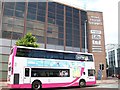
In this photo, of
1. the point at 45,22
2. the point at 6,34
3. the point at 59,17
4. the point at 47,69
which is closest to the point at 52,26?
the point at 45,22

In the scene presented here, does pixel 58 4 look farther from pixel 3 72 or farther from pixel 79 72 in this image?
pixel 79 72

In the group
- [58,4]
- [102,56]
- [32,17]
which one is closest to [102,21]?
[102,56]

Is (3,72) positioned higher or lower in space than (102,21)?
lower

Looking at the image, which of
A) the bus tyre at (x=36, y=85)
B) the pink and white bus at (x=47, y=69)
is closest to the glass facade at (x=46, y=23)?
the pink and white bus at (x=47, y=69)

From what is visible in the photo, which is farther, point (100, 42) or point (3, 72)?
point (100, 42)

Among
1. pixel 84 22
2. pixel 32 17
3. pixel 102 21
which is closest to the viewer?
pixel 32 17

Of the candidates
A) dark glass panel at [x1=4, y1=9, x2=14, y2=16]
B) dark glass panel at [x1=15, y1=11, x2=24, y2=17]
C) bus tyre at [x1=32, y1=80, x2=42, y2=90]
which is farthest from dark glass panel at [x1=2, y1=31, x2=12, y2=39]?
bus tyre at [x1=32, y1=80, x2=42, y2=90]

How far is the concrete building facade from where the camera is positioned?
31922mm

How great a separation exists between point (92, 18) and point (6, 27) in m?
19.6

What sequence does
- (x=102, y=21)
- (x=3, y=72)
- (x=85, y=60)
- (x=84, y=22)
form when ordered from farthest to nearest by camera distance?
1. (x=102, y=21)
2. (x=84, y=22)
3. (x=3, y=72)
4. (x=85, y=60)

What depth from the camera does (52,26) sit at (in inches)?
1459

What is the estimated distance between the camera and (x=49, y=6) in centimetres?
3781

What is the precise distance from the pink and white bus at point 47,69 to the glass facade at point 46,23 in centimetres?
1309

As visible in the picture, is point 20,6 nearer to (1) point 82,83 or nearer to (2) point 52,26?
(2) point 52,26
